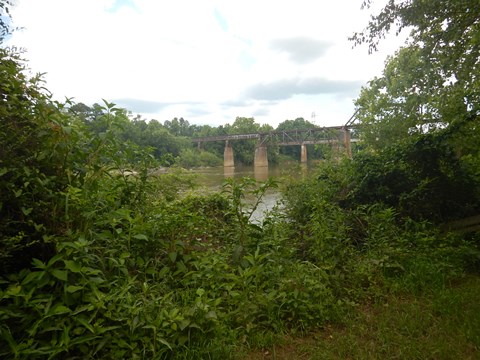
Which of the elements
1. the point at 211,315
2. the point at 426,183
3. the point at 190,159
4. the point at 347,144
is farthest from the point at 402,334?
the point at 347,144

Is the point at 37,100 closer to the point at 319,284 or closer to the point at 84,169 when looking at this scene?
the point at 84,169

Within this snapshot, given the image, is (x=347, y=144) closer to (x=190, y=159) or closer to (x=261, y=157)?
(x=190, y=159)

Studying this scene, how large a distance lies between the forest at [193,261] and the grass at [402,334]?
0.05ft

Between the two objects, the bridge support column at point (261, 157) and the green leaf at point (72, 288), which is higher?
the bridge support column at point (261, 157)

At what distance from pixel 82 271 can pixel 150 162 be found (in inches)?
68.4

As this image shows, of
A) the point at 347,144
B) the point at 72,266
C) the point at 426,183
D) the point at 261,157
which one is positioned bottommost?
the point at 72,266

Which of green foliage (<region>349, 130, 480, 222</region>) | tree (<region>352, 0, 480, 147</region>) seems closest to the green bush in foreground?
green foliage (<region>349, 130, 480, 222</region>)

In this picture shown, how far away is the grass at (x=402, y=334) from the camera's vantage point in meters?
2.52

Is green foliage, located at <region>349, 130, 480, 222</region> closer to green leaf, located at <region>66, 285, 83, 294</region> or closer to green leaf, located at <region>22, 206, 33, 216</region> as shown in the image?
green leaf, located at <region>66, 285, 83, 294</region>

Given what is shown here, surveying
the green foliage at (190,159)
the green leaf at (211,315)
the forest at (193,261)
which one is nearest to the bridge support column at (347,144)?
the forest at (193,261)

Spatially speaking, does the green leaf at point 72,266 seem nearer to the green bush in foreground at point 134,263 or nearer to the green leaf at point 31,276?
the green bush in foreground at point 134,263

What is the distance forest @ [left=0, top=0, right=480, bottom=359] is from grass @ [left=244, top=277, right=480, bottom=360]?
0.02 m

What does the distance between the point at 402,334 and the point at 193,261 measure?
201cm

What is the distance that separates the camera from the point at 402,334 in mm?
2779
